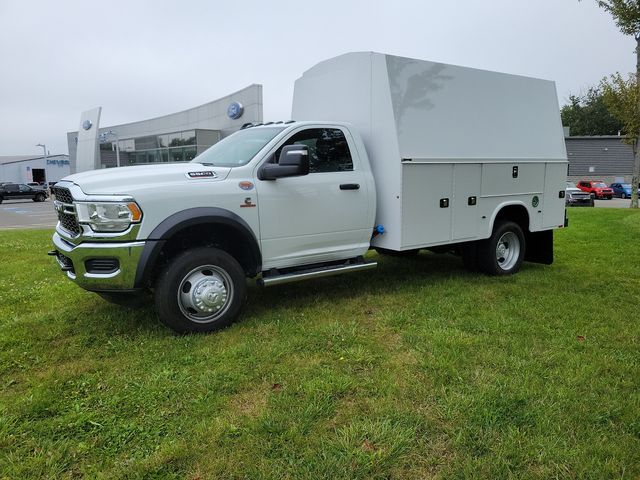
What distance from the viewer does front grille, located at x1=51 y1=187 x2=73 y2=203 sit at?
14.8 ft

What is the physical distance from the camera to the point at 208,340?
14.8ft

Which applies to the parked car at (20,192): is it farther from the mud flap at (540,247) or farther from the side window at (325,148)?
the mud flap at (540,247)

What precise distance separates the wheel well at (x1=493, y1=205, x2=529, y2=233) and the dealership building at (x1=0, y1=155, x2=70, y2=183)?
222 ft

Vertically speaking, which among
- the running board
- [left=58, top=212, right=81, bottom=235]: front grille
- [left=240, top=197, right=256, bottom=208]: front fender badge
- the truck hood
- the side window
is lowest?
the running board

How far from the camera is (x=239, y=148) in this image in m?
5.51

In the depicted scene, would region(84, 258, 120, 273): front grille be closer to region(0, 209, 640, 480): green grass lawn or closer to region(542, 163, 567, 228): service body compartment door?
region(0, 209, 640, 480): green grass lawn

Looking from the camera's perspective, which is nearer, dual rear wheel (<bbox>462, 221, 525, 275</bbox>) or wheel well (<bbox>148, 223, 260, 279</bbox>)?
wheel well (<bbox>148, 223, 260, 279</bbox>)

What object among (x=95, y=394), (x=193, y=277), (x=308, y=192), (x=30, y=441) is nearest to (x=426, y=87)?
(x=308, y=192)

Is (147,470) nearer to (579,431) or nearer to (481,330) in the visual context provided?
(579,431)

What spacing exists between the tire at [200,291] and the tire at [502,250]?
3.70m

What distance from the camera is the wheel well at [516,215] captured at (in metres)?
7.10

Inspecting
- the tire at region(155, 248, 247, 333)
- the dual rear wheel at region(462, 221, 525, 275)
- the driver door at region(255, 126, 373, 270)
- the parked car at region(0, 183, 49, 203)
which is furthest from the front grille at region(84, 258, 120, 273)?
the parked car at region(0, 183, 49, 203)

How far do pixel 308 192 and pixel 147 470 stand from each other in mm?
3248

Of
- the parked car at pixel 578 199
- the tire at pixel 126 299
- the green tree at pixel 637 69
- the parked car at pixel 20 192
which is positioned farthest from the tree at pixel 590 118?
the tire at pixel 126 299
